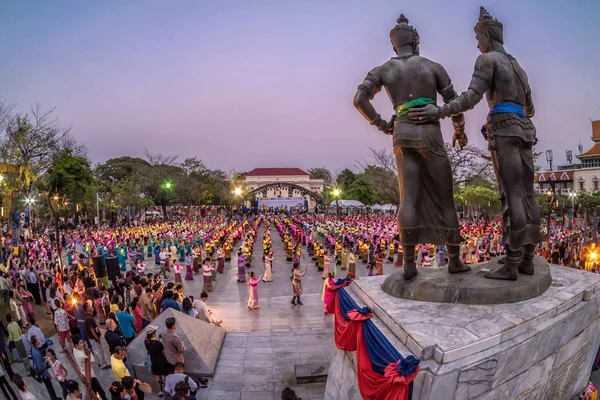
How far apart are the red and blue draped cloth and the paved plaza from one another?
1.59 meters

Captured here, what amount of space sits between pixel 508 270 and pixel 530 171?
1249mm

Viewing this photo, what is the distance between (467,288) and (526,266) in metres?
1.12

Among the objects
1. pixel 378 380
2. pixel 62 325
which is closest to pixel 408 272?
pixel 378 380

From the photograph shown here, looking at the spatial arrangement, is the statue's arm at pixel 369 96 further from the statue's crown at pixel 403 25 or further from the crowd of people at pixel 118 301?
the crowd of people at pixel 118 301

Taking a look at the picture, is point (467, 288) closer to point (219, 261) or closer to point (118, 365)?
point (118, 365)

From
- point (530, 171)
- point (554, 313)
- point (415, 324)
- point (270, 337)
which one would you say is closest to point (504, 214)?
point (530, 171)

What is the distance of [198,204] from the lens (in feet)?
182

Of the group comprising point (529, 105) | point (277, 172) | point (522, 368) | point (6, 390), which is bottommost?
point (6, 390)

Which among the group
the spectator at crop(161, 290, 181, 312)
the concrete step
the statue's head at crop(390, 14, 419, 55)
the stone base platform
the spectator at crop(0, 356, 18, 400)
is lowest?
the concrete step

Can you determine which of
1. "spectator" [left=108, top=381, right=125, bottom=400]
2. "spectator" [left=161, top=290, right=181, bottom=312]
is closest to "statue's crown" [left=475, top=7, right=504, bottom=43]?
"spectator" [left=108, top=381, right=125, bottom=400]

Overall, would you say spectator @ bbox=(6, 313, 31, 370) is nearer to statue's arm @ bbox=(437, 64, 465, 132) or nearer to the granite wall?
the granite wall

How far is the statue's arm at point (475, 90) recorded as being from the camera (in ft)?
13.5

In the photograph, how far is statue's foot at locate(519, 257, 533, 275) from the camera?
4.74m

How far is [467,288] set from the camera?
13.6ft
